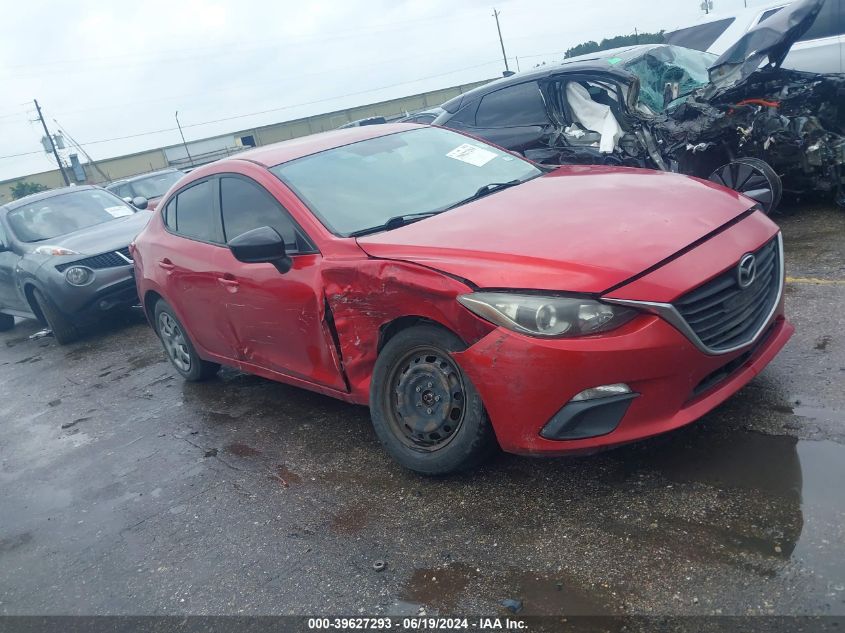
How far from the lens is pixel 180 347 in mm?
5883

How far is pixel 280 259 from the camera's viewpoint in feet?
13.1

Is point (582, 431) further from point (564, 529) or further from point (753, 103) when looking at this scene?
point (753, 103)

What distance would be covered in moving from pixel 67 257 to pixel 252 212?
5.03 meters

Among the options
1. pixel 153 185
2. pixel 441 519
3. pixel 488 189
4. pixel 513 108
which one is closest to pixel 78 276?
pixel 513 108

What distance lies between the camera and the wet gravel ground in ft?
8.70

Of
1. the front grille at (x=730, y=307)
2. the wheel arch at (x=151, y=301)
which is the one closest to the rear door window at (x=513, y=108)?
the wheel arch at (x=151, y=301)

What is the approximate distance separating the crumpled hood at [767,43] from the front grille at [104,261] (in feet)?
21.3

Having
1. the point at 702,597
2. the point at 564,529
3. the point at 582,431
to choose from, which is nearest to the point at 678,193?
the point at 582,431

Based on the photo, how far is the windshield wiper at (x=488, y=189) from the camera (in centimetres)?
404

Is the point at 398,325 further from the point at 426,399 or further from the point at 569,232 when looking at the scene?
the point at 569,232

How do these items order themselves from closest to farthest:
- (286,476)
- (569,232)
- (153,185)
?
(569,232), (286,476), (153,185)

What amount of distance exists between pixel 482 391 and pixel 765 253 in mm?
1422

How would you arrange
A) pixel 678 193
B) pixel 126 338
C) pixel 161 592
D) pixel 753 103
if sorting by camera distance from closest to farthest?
1. pixel 161 592
2. pixel 678 193
3. pixel 753 103
4. pixel 126 338

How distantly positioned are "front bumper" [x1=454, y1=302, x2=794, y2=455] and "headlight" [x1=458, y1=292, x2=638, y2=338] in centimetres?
4
